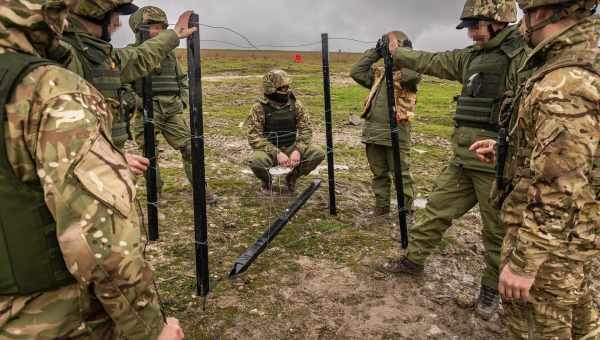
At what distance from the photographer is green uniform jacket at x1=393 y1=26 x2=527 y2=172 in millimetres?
3408

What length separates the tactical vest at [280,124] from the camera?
633cm

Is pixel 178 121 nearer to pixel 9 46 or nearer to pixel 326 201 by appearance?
pixel 326 201

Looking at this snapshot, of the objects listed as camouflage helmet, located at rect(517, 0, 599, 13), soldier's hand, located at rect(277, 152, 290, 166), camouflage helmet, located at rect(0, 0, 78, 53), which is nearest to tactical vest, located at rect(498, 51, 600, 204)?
camouflage helmet, located at rect(517, 0, 599, 13)

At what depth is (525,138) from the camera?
237 cm

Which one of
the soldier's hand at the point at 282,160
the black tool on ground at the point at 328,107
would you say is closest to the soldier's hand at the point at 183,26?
the black tool on ground at the point at 328,107

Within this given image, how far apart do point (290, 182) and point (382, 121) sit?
1928mm

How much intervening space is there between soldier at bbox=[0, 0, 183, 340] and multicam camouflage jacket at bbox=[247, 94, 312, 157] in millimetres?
4763

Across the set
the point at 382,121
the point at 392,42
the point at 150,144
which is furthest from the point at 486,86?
the point at 150,144

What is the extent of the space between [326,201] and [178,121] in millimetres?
2620

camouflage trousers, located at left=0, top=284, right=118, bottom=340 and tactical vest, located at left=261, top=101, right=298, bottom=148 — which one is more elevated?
tactical vest, located at left=261, top=101, right=298, bottom=148

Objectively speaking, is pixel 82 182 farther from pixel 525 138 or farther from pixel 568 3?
pixel 568 3

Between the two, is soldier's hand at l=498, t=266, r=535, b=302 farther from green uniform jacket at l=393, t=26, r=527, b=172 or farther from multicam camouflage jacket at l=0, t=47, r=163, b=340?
multicam camouflage jacket at l=0, t=47, r=163, b=340

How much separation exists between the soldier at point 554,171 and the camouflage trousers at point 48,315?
2.11 meters

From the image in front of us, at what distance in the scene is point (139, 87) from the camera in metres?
5.39
